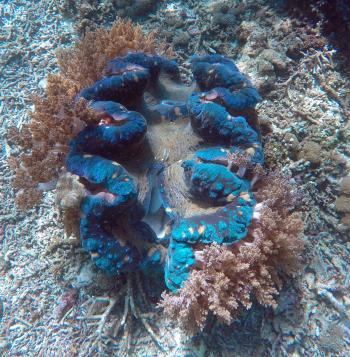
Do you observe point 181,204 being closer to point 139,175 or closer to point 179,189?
point 179,189

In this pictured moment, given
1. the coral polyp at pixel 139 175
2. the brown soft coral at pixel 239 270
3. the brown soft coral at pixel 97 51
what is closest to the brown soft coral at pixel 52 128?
the brown soft coral at pixel 97 51

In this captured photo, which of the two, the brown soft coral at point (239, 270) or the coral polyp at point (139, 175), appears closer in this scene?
the brown soft coral at point (239, 270)

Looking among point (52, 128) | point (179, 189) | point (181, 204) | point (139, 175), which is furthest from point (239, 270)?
point (52, 128)

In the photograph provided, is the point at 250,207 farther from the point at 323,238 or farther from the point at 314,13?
the point at 314,13

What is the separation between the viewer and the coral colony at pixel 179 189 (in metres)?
2.21

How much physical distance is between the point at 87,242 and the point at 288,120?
92.5 inches

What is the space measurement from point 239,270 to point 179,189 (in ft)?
2.82

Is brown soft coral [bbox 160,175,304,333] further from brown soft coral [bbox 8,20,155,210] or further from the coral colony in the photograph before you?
brown soft coral [bbox 8,20,155,210]

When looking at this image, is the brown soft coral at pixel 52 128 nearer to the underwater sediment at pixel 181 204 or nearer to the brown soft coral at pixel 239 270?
the underwater sediment at pixel 181 204

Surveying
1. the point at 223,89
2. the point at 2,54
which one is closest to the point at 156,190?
the point at 223,89

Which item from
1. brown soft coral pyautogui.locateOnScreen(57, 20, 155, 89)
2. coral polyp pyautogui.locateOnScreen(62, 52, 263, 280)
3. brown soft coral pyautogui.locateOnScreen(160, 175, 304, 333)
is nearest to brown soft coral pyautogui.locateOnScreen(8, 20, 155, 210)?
brown soft coral pyautogui.locateOnScreen(57, 20, 155, 89)

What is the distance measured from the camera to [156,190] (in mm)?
2764

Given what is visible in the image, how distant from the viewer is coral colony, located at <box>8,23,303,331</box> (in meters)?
2.21

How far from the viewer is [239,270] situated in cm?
217
